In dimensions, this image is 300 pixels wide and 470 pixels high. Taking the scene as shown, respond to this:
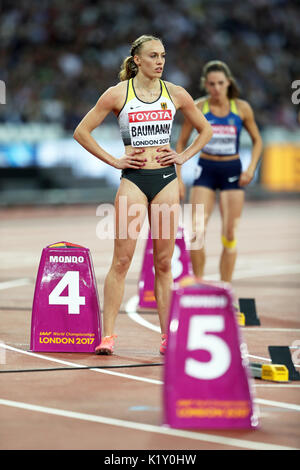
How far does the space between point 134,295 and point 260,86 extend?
949 inches

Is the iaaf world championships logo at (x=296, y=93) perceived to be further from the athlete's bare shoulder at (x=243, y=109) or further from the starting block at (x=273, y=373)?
the starting block at (x=273, y=373)

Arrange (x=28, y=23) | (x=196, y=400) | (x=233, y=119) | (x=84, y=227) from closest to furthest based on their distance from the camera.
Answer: (x=196, y=400), (x=233, y=119), (x=84, y=227), (x=28, y=23)

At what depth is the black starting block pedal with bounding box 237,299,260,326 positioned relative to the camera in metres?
8.63

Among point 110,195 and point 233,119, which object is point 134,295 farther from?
point 110,195

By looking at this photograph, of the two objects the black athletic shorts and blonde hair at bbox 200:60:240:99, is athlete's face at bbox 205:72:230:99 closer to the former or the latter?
blonde hair at bbox 200:60:240:99

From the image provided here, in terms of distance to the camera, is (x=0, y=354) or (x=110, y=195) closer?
(x=0, y=354)

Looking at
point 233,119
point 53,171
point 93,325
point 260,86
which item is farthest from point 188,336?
point 260,86

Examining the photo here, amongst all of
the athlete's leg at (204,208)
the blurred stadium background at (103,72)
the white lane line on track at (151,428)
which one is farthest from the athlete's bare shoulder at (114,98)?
the blurred stadium background at (103,72)

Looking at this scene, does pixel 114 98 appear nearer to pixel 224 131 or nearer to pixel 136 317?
pixel 224 131

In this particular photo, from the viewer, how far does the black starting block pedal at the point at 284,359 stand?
6324 mm

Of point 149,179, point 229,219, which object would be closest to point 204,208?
point 229,219

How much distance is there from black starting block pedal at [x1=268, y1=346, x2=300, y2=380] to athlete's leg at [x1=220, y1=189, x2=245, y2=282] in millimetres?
2917

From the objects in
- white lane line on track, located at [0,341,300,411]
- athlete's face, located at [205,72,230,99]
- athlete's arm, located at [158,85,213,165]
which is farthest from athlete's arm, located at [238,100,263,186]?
white lane line on track, located at [0,341,300,411]

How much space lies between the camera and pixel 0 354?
7.05 m
